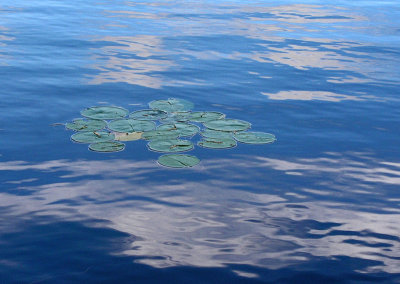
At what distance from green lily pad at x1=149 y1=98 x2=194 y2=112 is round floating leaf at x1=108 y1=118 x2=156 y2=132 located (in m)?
0.58

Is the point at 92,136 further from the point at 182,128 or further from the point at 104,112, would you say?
the point at 182,128

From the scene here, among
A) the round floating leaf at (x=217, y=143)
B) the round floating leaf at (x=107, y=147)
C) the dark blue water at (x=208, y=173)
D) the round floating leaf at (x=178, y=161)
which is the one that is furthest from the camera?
the round floating leaf at (x=217, y=143)

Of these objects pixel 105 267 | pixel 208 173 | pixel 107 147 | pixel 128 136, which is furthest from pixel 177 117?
pixel 105 267

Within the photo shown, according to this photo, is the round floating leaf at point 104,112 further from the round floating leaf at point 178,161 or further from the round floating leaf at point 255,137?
the round floating leaf at point 255,137

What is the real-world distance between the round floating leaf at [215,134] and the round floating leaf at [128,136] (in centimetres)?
68

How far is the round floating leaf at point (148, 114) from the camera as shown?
6.58 metres

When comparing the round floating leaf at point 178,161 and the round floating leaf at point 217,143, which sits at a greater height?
the round floating leaf at point 217,143

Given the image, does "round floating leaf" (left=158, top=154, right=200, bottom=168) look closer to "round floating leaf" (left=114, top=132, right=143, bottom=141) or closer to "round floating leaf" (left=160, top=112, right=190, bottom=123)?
"round floating leaf" (left=114, top=132, right=143, bottom=141)

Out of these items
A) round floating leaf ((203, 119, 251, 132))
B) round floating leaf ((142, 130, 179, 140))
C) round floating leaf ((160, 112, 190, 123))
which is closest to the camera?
round floating leaf ((142, 130, 179, 140))

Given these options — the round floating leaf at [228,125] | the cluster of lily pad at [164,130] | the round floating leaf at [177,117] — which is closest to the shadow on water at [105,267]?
→ the cluster of lily pad at [164,130]

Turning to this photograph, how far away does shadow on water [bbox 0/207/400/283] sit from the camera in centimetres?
365

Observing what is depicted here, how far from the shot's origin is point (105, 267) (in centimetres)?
374

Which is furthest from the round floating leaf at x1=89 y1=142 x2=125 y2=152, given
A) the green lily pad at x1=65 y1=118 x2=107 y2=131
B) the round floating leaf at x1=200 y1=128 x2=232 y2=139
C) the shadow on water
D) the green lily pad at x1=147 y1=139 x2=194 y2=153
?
the shadow on water

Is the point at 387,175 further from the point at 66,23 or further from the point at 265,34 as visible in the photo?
the point at 66,23
